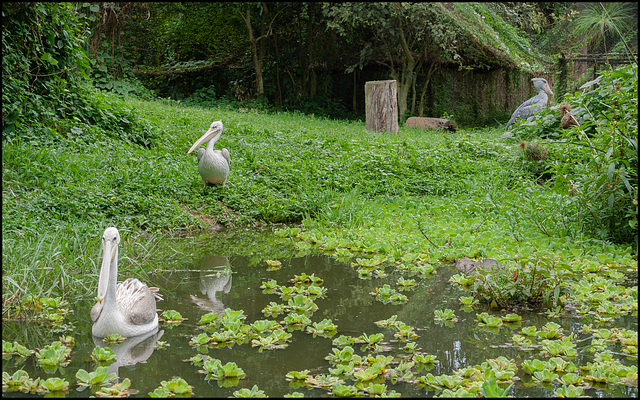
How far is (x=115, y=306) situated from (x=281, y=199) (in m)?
4.48

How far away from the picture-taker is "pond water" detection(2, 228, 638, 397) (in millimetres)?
3248

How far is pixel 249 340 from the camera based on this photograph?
12.6 feet

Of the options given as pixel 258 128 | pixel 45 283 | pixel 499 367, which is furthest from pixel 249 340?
pixel 258 128

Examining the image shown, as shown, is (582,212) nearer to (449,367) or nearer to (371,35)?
(449,367)

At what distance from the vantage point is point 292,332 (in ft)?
13.1

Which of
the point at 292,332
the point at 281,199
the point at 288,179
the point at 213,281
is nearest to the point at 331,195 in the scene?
the point at 281,199

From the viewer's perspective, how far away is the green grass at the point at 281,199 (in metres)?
5.50

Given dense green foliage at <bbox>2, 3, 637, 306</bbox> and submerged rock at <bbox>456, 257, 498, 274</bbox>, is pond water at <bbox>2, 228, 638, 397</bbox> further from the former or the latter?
dense green foliage at <bbox>2, 3, 637, 306</bbox>

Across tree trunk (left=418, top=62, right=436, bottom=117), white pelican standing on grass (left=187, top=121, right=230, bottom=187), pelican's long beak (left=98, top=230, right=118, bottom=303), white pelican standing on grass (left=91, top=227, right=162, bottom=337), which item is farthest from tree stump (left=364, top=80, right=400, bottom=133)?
pelican's long beak (left=98, top=230, right=118, bottom=303)

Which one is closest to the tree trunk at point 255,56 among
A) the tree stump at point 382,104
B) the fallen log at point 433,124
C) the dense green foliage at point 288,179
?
the fallen log at point 433,124

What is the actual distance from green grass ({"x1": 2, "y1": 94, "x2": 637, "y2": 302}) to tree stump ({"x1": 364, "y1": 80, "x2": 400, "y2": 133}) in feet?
5.51

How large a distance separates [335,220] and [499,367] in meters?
4.31

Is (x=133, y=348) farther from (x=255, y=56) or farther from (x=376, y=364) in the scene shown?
(x=255, y=56)

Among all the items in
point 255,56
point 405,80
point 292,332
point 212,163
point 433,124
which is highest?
point 255,56
